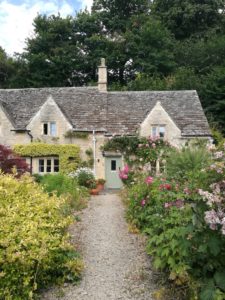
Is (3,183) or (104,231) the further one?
(104,231)

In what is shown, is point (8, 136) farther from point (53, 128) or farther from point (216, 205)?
point (216, 205)

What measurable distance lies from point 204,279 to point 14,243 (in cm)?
315

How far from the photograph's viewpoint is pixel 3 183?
9734 millimetres

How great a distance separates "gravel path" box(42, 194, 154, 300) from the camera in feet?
21.8

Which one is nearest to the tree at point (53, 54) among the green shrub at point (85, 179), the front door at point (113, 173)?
the front door at point (113, 173)

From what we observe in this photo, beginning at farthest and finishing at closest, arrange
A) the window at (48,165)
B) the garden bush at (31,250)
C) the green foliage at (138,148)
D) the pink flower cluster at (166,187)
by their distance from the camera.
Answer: the window at (48,165) → the green foliage at (138,148) → the pink flower cluster at (166,187) → the garden bush at (31,250)

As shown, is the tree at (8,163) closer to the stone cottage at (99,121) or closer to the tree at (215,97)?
the stone cottage at (99,121)

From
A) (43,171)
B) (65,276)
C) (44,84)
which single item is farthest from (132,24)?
(65,276)

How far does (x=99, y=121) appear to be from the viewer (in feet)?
87.7

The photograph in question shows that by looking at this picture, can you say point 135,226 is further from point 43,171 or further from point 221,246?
point 43,171

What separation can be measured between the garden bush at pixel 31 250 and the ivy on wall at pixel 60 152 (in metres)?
16.6

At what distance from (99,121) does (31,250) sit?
20.6 m

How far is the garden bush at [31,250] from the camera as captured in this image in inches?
246

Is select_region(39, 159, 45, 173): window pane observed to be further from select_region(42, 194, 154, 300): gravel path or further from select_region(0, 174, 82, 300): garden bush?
select_region(0, 174, 82, 300): garden bush
